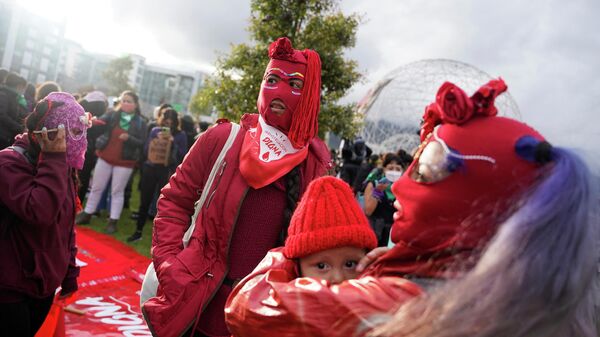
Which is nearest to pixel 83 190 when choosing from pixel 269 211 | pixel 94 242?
pixel 94 242

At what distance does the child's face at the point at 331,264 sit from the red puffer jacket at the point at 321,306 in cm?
24

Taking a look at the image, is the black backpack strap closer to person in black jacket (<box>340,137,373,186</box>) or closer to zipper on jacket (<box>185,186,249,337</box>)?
zipper on jacket (<box>185,186,249,337</box>)

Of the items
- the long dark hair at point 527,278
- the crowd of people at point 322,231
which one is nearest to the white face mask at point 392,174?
A: the crowd of people at point 322,231

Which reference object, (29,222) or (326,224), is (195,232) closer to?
(29,222)

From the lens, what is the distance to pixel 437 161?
1104mm

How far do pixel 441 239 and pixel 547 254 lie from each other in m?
0.21

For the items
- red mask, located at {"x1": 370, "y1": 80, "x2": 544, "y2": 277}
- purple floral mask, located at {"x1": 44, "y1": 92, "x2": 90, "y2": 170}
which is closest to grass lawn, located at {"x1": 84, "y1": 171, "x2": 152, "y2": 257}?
purple floral mask, located at {"x1": 44, "y1": 92, "x2": 90, "y2": 170}

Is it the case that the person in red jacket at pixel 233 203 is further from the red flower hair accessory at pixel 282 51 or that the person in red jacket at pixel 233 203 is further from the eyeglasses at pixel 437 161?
the eyeglasses at pixel 437 161

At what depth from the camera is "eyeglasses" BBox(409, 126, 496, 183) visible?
1.06 m

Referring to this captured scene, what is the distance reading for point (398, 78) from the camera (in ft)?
98.9

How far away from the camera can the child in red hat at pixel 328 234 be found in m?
1.38

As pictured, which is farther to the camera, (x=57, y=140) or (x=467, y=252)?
(x=57, y=140)

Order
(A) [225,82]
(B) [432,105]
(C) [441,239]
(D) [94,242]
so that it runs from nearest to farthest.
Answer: (C) [441,239] → (B) [432,105] → (D) [94,242] → (A) [225,82]

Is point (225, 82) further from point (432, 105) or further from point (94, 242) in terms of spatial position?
point (432, 105)
